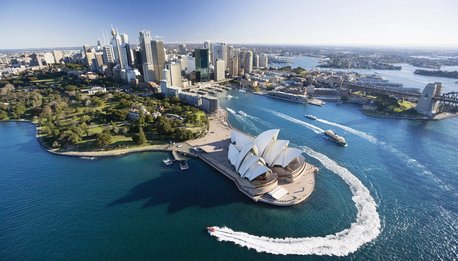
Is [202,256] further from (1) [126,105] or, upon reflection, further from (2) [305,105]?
(2) [305,105]

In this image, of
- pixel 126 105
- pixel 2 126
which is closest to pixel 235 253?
pixel 126 105

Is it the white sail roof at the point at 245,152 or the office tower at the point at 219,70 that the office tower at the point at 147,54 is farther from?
the white sail roof at the point at 245,152

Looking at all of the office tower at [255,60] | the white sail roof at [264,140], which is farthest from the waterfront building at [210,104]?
the office tower at [255,60]

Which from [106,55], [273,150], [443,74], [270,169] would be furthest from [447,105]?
[106,55]

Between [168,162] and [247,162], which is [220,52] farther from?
[247,162]

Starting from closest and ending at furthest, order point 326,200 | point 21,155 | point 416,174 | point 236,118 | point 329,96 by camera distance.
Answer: point 326,200 → point 416,174 → point 21,155 → point 236,118 → point 329,96

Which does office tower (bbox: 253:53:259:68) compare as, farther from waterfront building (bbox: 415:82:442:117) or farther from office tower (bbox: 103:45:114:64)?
waterfront building (bbox: 415:82:442:117)
